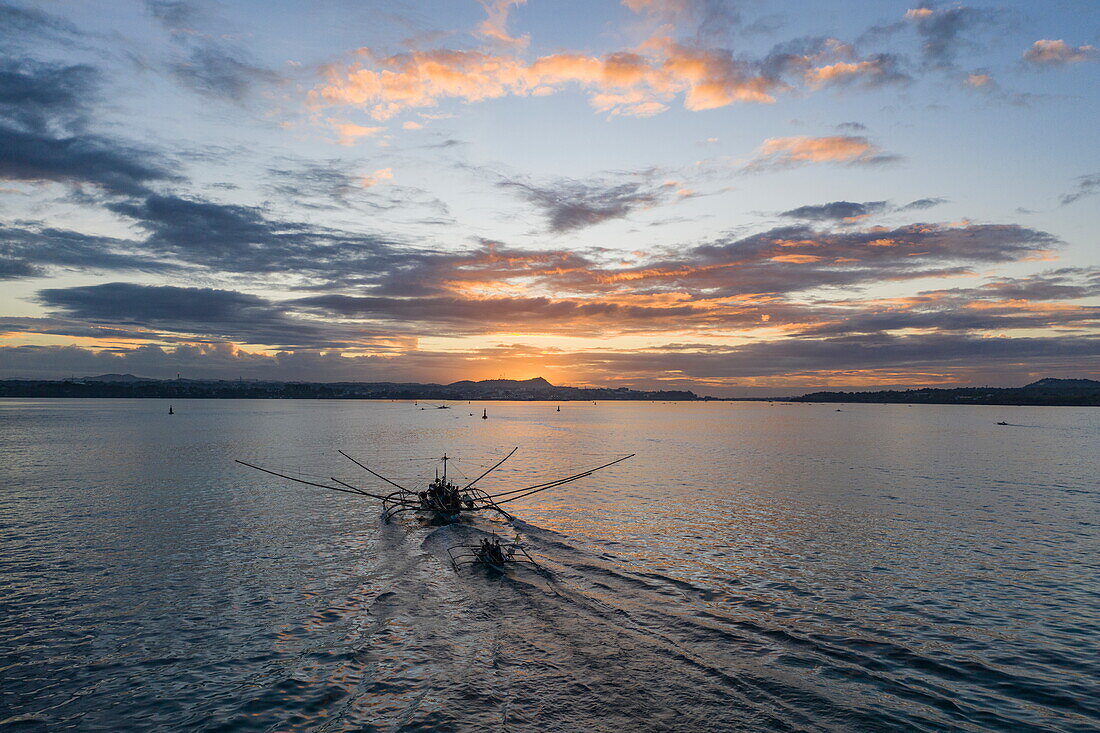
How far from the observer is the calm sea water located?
41.6ft

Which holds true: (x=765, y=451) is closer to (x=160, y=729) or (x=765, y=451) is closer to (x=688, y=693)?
(x=688, y=693)

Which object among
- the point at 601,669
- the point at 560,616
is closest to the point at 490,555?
the point at 560,616

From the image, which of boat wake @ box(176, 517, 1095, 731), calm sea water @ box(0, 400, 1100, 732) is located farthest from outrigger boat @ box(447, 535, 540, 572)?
boat wake @ box(176, 517, 1095, 731)

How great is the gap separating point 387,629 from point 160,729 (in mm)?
6030

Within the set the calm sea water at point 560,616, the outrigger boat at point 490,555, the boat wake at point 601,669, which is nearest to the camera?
the boat wake at point 601,669

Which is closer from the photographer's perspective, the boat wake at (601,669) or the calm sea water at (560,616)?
the boat wake at (601,669)

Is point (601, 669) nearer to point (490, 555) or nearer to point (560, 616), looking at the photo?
point (560, 616)

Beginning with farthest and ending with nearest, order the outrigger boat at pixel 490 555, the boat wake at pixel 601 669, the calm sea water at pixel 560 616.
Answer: the outrigger boat at pixel 490 555, the calm sea water at pixel 560 616, the boat wake at pixel 601 669

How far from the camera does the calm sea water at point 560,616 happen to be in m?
12.7

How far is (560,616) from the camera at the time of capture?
17.8 meters

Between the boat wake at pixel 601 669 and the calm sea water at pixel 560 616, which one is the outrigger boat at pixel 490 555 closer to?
the calm sea water at pixel 560 616

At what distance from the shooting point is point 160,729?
38.9ft

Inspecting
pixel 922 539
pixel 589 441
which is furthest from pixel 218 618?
pixel 589 441

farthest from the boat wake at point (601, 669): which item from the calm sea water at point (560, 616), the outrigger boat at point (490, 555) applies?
the outrigger boat at point (490, 555)
